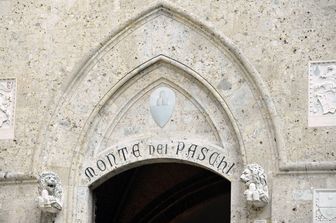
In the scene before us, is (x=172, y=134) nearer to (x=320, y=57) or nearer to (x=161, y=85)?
(x=161, y=85)

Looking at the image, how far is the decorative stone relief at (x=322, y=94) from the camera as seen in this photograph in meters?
16.6

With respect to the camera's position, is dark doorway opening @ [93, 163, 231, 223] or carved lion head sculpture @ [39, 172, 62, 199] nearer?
carved lion head sculpture @ [39, 172, 62, 199]

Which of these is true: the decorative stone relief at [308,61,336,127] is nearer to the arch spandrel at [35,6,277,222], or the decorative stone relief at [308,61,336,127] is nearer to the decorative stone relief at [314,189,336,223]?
the arch spandrel at [35,6,277,222]

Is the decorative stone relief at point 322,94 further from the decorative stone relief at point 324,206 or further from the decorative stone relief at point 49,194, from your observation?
the decorative stone relief at point 49,194

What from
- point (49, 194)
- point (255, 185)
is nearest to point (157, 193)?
point (49, 194)

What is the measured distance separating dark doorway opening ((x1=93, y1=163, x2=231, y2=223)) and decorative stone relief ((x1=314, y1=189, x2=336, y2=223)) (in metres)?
4.65

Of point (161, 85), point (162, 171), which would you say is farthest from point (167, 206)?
point (161, 85)

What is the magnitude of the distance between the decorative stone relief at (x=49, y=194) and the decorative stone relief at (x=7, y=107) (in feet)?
2.87

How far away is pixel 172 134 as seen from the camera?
1727 centimetres

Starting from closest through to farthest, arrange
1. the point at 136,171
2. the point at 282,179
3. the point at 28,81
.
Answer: the point at 282,179, the point at 28,81, the point at 136,171

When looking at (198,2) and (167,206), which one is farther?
(167,206)

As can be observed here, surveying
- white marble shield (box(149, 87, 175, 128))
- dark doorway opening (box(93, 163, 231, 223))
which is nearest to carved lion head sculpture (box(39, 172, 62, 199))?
white marble shield (box(149, 87, 175, 128))

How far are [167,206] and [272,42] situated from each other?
208 inches

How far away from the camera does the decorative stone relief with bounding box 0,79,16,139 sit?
17688 mm
